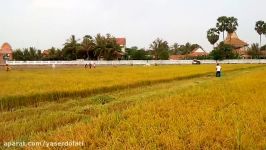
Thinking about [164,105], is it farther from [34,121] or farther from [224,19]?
[224,19]

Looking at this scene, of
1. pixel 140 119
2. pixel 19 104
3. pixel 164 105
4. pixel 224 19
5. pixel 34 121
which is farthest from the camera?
pixel 224 19

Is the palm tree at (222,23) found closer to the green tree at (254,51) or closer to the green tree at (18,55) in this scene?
the green tree at (254,51)

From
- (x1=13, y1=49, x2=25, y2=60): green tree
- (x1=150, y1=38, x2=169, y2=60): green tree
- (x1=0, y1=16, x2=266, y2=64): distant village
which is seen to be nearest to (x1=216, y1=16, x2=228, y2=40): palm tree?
(x1=0, y1=16, x2=266, y2=64): distant village

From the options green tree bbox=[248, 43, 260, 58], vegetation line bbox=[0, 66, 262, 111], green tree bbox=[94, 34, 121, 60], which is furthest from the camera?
green tree bbox=[248, 43, 260, 58]

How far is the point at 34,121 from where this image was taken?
864 centimetres

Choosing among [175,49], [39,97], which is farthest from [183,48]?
[39,97]

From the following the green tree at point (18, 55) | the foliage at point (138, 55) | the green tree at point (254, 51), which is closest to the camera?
the foliage at point (138, 55)

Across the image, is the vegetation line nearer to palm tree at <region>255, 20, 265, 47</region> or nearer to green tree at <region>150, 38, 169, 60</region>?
green tree at <region>150, 38, 169, 60</region>

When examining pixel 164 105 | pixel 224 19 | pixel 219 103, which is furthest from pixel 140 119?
pixel 224 19

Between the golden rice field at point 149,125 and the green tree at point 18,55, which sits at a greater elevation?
the green tree at point 18,55

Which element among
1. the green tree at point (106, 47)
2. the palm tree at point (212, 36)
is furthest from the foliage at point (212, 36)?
the green tree at point (106, 47)

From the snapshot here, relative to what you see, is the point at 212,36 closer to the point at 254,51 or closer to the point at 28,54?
the point at 254,51

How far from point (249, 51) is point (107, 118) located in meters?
76.2

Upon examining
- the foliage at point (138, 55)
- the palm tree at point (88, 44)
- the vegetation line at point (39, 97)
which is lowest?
the vegetation line at point (39, 97)
